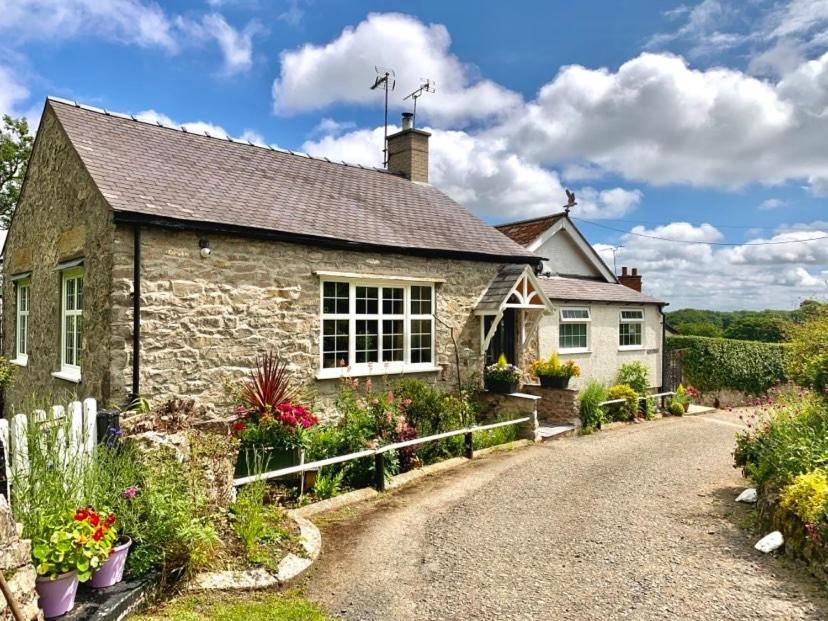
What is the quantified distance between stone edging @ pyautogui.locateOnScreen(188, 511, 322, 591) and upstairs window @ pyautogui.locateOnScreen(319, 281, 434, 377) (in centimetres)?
503

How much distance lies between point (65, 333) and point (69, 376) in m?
1.19

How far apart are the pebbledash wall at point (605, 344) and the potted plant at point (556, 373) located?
1.45m

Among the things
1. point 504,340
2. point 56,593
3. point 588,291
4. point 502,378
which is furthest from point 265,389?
point 588,291

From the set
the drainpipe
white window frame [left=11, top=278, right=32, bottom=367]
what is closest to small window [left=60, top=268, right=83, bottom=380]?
the drainpipe

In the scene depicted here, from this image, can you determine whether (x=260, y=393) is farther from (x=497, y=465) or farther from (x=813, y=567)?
(x=813, y=567)

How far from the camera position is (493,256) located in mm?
13117

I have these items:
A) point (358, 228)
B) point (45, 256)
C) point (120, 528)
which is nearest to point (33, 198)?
point (45, 256)

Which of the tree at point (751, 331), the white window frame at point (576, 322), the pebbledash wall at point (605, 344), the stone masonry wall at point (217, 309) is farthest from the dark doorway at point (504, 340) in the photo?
the tree at point (751, 331)

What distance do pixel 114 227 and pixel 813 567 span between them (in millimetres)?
9459

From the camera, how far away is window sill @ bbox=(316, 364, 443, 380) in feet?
33.9

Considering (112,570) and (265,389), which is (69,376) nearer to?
(265,389)

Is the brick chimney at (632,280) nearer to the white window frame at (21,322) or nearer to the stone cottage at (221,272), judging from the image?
the stone cottage at (221,272)

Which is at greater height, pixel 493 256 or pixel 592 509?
pixel 493 256

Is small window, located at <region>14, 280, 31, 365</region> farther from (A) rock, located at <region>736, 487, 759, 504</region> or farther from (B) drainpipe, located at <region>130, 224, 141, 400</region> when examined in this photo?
(A) rock, located at <region>736, 487, 759, 504</region>
